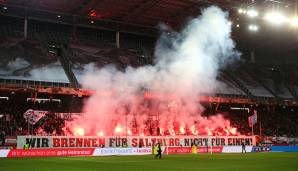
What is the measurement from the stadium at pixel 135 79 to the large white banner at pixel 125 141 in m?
0.10

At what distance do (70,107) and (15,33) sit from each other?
10.5 m

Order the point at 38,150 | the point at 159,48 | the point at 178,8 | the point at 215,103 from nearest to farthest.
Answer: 1. the point at 38,150
2. the point at 178,8
3. the point at 215,103
4. the point at 159,48

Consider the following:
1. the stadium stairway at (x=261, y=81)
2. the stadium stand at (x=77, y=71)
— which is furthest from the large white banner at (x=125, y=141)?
the stadium stairway at (x=261, y=81)

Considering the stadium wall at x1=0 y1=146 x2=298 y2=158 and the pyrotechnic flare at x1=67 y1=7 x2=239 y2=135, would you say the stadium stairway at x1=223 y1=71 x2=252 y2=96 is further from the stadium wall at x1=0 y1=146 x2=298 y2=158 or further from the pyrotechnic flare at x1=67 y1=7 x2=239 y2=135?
the stadium wall at x1=0 y1=146 x2=298 y2=158

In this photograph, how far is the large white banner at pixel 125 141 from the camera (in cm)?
3566

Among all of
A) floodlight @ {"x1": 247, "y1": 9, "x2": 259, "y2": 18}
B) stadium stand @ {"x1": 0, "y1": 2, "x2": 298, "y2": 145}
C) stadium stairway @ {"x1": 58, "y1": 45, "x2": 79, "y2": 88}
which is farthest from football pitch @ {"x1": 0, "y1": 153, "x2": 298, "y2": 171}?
stadium stairway @ {"x1": 58, "y1": 45, "x2": 79, "y2": 88}

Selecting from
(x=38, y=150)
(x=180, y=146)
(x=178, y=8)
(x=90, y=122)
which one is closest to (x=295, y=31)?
(x=178, y=8)

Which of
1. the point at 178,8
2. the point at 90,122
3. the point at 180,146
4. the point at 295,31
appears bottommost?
the point at 180,146

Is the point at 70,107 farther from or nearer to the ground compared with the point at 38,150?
farther from the ground

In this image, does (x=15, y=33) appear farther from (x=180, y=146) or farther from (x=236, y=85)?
(x=236, y=85)

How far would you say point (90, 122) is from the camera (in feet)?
134

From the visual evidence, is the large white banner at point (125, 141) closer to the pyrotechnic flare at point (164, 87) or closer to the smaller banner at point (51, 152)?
the smaller banner at point (51, 152)

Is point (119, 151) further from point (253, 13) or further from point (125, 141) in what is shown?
point (253, 13)

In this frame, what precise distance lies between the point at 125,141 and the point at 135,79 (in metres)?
6.92
